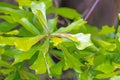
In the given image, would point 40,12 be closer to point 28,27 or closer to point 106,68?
point 28,27

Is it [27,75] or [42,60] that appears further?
[27,75]

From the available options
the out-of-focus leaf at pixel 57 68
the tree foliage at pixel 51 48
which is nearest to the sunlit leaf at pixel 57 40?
the tree foliage at pixel 51 48

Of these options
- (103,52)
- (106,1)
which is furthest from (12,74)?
(106,1)

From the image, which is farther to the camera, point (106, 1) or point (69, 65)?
point (106, 1)

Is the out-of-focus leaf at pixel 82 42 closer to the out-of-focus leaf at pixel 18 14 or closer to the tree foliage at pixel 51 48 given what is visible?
the tree foliage at pixel 51 48

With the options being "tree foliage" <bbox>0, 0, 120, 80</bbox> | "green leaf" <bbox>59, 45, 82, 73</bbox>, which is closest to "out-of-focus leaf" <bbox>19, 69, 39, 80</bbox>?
"tree foliage" <bbox>0, 0, 120, 80</bbox>

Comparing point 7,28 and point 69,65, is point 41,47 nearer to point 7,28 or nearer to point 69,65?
point 69,65

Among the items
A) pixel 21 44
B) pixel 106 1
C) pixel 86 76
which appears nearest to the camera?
pixel 21 44

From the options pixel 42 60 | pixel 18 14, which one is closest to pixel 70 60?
pixel 42 60
